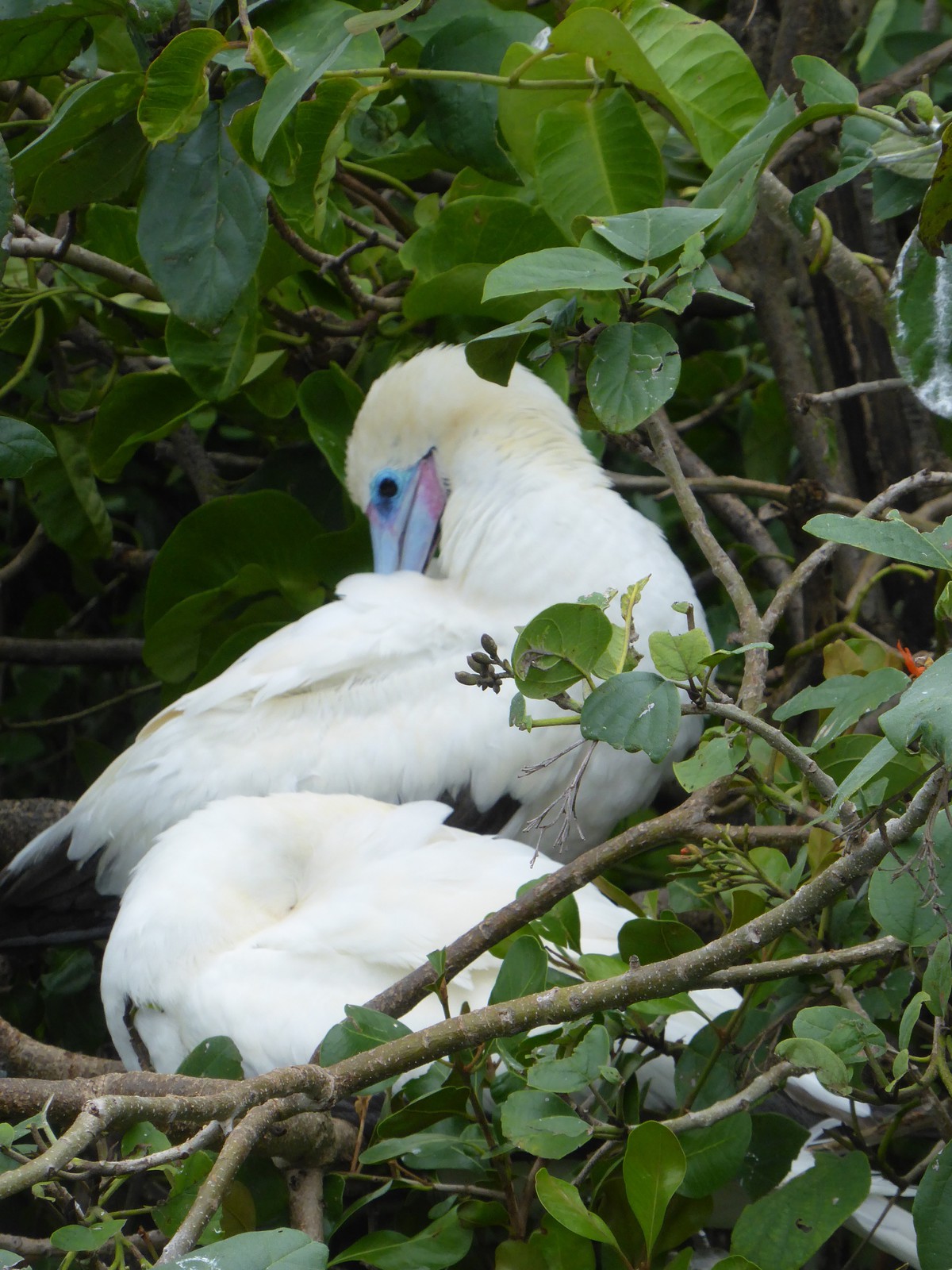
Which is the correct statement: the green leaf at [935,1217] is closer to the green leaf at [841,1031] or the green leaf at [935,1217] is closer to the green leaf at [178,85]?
the green leaf at [841,1031]

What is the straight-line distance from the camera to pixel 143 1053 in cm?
165

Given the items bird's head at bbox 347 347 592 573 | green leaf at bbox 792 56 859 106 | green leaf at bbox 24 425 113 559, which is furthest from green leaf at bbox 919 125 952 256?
green leaf at bbox 24 425 113 559

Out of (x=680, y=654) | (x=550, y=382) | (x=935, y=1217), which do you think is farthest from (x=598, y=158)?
(x=935, y=1217)

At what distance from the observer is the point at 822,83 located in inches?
51.3

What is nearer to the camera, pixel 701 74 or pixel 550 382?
pixel 701 74

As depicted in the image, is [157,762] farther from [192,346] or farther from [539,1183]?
[539,1183]

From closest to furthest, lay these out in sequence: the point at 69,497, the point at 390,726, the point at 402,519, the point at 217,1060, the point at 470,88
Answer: the point at 217,1060
the point at 470,88
the point at 390,726
the point at 69,497
the point at 402,519

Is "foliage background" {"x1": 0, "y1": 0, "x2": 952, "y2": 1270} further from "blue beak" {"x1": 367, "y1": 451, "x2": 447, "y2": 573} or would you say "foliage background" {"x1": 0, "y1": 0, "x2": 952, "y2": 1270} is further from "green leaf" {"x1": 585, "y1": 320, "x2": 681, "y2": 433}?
"blue beak" {"x1": 367, "y1": 451, "x2": 447, "y2": 573}

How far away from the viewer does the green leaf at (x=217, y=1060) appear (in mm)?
1278

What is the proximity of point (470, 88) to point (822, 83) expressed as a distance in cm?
85

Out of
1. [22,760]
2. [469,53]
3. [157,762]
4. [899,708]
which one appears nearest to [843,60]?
[469,53]

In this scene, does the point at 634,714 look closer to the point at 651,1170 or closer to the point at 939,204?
the point at 651,1170

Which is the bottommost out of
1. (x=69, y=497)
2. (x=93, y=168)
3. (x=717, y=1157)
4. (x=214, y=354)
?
(x=717, y=1157)

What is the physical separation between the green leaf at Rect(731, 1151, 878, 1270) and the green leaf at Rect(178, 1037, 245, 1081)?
0.50 metres
